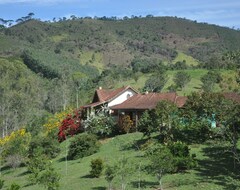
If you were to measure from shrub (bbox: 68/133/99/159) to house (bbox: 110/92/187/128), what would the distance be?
7123mm

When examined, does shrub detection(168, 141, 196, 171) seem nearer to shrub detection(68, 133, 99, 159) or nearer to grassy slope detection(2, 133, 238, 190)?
grassy slope detection(2, 133, 238, 190)

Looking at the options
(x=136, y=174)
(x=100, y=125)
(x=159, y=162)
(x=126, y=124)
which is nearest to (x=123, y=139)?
(x=126, y=124)

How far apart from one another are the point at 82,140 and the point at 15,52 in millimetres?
118069

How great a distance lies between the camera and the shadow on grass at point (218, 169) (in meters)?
24.1

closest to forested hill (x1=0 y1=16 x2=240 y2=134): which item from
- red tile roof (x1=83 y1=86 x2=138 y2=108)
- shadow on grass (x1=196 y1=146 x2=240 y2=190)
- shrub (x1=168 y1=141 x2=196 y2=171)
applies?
shadow on grass (x1=196 y1=146 x2=240 y2=190)

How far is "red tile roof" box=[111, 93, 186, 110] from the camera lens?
44.3 metres

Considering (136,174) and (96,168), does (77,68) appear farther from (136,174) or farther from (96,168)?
(136,174)

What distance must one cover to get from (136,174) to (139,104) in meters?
18.8

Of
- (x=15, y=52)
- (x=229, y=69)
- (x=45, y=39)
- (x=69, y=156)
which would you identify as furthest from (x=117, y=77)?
(x=45, y=39)

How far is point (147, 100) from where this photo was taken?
153 ft

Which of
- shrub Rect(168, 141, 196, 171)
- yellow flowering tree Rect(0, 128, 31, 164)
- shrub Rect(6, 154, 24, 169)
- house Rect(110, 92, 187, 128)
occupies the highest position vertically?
house Rect(110, 92, 187, 128)

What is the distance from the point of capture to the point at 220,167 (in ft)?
90.0

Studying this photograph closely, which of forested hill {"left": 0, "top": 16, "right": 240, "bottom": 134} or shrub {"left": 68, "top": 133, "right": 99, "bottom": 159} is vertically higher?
forested hill {"left": 0, "top": 16, "right": 240, "bottom": 134}

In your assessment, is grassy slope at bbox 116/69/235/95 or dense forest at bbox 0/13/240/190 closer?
dense forest at bbox 0/13/240/190
